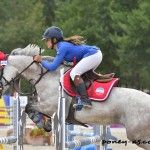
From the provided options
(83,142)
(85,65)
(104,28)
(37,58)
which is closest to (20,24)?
→ (104,28)

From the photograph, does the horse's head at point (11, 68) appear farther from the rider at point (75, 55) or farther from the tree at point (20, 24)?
the tree at point (20, 24)

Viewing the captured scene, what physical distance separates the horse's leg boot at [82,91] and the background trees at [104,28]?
2065cm

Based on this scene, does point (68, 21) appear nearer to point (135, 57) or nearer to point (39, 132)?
point (135, 57)

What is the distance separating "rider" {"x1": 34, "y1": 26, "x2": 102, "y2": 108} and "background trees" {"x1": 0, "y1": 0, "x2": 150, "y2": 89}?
20.4 meters

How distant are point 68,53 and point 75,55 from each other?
0.12 meters

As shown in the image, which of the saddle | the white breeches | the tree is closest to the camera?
the white breeches

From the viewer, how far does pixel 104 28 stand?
103 ft

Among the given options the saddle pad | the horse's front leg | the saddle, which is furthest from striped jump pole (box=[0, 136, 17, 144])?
the saddle

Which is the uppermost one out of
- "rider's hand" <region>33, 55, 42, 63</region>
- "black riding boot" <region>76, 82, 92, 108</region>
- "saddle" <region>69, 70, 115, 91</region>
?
"rider's hand" <region>33, 55, 42, 63</region>

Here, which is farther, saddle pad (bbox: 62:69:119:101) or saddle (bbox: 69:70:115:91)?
saddle (bbox: 69:70:115:91)

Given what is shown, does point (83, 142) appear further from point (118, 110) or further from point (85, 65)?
point (85, 65)

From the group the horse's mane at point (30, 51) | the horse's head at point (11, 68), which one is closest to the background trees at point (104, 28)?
the horse's mane at point (30, 51)

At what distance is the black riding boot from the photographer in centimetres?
653

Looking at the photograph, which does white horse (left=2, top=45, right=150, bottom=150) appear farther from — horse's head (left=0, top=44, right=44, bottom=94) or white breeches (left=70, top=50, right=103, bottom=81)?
horse's head (left=0, top=44, right=44, bottom=94)
